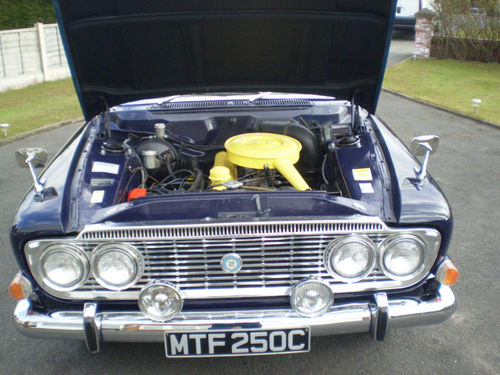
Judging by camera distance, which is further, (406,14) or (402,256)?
(406,14)

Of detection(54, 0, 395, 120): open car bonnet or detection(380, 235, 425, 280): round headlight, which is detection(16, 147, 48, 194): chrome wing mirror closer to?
detection(54, 0, 395, 120): open car bonnet

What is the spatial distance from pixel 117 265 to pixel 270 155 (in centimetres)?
108

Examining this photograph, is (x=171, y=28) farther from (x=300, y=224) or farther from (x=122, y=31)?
(x=300, y=224)

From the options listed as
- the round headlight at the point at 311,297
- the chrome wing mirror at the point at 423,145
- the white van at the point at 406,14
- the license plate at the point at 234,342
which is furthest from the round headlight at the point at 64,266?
the white van at the point at 406,14

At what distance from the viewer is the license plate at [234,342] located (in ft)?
6.46

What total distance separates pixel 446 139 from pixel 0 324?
6120 mm

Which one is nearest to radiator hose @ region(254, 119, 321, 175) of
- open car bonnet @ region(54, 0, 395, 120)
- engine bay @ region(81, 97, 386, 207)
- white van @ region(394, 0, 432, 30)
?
engine bay @ region(81, 97, 386, 207)

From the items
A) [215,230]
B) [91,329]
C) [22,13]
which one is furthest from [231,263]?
[22,13]

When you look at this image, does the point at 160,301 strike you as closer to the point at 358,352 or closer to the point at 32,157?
the point at 32,157

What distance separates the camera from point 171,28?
266 centimetres

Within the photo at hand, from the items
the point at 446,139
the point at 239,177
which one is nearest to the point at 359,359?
the point at 239,177

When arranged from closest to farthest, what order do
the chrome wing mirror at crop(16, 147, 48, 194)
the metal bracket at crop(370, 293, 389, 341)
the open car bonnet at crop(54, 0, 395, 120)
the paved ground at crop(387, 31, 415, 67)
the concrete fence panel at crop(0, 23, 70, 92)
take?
the metal bracket at crop(370, 293, 389, 341) < the chrome wing mirror at crop(16, 147, 48, 194) < the open car bonnet at crop(54, 0, 395, 120) < the concrete fence panel at crop(0, 23, 70, 92) < the paved ground at crop(387, 31, 415, 67)

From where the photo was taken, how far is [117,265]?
6.58 ft

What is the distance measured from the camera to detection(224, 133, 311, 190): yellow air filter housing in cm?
262
